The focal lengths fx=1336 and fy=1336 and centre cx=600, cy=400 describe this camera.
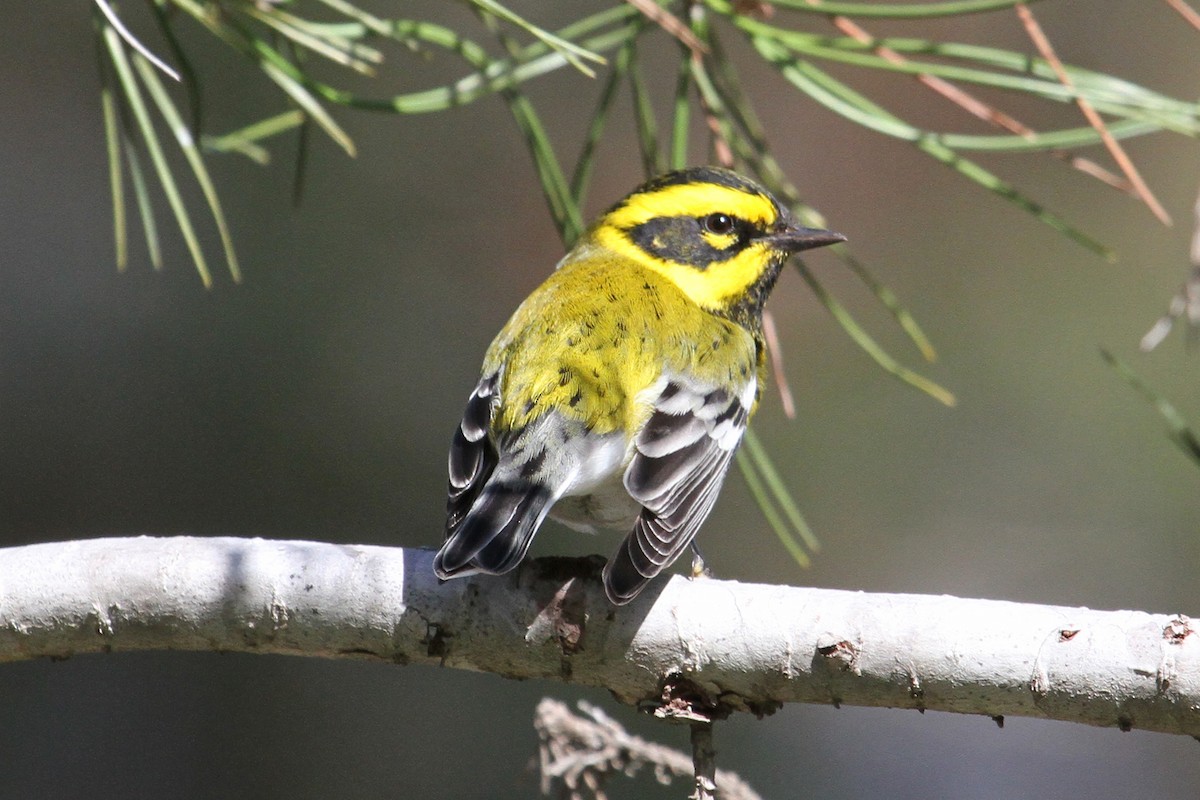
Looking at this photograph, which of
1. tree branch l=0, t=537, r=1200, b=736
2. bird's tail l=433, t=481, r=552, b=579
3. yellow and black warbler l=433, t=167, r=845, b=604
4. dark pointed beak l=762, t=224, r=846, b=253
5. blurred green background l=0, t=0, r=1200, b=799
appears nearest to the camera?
tree branch l=0, t=537, r=1200, b=736

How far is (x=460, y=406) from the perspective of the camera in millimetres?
5473

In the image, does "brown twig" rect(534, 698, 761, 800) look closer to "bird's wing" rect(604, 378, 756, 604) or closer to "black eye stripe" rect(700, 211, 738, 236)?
"bird's wing" rect(604, 378, 756, 604)

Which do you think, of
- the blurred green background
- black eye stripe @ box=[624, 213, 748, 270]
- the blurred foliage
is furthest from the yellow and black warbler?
the blurred green background

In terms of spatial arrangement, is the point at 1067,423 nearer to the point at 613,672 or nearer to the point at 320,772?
the point at 320,772

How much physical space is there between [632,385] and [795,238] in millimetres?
611

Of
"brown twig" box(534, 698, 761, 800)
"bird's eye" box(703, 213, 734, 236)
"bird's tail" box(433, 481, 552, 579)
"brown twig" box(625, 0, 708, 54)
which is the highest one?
"bird's eye" box(703, 213, 734, 236)

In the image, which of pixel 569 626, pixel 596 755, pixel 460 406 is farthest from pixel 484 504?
pixel 460 406

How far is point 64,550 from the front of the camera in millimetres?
1970

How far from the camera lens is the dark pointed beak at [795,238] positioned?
9.93 ft

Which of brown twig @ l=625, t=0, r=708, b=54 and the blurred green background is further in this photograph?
the blurred green background

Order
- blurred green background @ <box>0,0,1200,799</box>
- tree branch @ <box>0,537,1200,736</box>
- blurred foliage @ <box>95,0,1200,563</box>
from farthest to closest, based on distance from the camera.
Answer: blurred green background @ <box>0,0,1200,799</box> < blurred foliage @ <box>95,0,1200,563</box> < tree branch @ <box>0,537,1200,736</box>

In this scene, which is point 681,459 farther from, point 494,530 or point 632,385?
point 494,530

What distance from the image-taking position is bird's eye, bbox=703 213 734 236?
3.16 m

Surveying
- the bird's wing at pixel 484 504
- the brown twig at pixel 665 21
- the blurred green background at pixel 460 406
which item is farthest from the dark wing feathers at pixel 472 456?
the blurred green background at pixel 460 406
